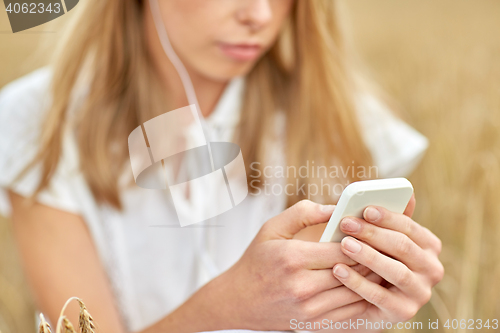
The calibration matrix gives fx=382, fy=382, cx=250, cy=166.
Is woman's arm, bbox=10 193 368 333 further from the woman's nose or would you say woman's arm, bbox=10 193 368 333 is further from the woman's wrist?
the woman's nose

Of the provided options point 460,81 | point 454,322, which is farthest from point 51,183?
point 460,81

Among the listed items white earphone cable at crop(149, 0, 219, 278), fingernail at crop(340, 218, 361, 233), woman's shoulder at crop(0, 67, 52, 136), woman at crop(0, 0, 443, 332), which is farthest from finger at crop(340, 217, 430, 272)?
woman's shoulder at crop(0, 67, 52, 136)

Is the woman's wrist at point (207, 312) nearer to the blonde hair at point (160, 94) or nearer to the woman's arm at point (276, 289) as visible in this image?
the woman's arm at point (276, 289)

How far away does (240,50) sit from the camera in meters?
0.58

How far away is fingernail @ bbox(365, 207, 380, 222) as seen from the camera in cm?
31

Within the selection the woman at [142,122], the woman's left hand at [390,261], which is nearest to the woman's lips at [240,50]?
the woman at [142,122]

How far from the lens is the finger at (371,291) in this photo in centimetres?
33

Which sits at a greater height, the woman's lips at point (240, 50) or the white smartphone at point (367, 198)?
the woman's lips at point (240, 50)

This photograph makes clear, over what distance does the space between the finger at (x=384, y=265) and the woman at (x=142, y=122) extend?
112 mm

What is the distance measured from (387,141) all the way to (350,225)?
1.67ft

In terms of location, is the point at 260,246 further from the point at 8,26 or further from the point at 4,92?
the point at 4,92

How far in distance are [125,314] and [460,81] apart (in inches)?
41.5

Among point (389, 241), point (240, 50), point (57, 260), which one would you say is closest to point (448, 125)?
point (240, 50)

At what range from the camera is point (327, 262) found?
1.09 ft
